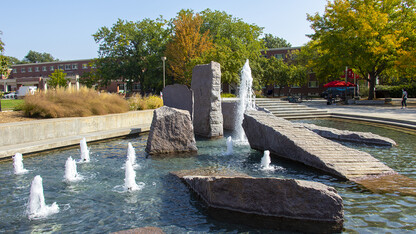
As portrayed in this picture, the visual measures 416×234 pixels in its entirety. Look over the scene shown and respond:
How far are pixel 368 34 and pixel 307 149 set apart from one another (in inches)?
938

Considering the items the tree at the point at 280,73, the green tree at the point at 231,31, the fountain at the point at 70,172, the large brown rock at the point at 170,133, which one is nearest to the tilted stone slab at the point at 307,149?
the large brown rock at the point at 170,133

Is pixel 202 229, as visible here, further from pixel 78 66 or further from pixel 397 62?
pixel 78 66

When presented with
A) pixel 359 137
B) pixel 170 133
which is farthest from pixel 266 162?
pixel 359 137

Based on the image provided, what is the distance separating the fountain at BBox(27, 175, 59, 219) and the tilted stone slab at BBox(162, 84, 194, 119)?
7.50 m

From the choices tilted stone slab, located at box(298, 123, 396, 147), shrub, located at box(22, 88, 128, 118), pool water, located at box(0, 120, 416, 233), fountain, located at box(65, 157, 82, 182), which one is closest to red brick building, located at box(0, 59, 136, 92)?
shrub, located at box(22, 88, 128, 118)

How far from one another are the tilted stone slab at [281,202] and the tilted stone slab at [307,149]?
2.00 meters

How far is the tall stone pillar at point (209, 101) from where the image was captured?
11494mm

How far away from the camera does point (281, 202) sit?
4.50m

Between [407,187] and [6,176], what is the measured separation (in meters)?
8.07

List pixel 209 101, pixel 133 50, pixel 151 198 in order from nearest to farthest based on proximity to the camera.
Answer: pixel 151 198 → pixel 209 101 → pixel 133 50

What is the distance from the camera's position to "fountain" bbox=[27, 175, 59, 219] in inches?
187

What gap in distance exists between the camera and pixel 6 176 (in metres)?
6.77

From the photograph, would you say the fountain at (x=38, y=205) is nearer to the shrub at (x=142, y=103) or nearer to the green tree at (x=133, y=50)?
the shrub at (x=142, y=103)

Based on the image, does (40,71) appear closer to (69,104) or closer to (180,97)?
(69,104)
